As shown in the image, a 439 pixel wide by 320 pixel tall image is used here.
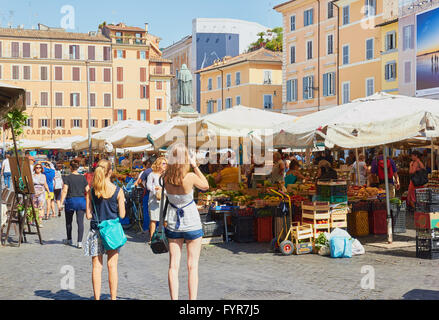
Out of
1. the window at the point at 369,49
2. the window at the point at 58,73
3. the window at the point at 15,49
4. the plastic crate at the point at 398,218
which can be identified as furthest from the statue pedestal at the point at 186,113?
the window at the point at 15,49

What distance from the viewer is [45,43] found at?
69.0m

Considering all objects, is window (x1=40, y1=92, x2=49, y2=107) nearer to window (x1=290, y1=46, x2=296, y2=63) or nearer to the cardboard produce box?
window (x1=290, y1=46, x2=296, y2=63)

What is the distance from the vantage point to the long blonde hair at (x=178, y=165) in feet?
19.8

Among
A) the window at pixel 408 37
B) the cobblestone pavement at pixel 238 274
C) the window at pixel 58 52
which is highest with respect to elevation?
the window at pixel 58 52

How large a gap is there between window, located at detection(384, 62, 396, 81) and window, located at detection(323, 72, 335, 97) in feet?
20.5

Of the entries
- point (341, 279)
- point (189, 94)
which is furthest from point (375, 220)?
point (189, 94)

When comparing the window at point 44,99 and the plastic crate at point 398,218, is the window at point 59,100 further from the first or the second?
the plastic crate at point 398,218

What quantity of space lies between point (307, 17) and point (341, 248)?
128 feet

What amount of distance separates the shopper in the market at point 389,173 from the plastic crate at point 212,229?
4.74 meters

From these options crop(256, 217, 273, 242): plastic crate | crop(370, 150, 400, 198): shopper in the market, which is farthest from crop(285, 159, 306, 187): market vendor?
crop(256, 217, 273, 242): plastic crate

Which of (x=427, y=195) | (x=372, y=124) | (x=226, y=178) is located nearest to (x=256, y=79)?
(x=226, y=178)

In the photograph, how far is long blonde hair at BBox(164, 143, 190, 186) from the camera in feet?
19.8

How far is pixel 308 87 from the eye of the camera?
45406 millimetres
